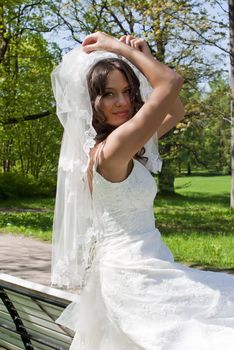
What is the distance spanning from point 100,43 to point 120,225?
86cm

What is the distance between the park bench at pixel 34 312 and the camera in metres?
2.87

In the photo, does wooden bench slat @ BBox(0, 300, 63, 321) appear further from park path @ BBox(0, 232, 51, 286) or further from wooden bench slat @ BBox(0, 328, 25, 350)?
park path @ BBox(0, 232, 51, 286)

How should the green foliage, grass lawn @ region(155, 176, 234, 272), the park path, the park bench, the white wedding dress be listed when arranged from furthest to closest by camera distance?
1. the green foliage
2. grass lawn @ region(155, 176, 234, 272)
3. the park path
4. the park bench
5. the white wedding dress

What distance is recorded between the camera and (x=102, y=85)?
2.52m

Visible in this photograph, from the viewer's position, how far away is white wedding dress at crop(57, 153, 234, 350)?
2219mm

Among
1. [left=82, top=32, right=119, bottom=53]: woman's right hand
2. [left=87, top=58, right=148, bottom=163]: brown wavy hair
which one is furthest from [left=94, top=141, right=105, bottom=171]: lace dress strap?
[left=82, top=32, right=119, bottom=53]: woman's right hand

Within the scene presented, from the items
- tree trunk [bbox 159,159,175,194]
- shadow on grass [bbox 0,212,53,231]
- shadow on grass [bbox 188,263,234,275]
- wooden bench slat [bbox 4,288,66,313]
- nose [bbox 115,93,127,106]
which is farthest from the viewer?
tree trunk [bbox 159,159,175,194]

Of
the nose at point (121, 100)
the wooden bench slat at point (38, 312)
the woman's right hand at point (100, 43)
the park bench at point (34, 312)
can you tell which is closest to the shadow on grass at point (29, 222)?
the park bench at point (34, 312)

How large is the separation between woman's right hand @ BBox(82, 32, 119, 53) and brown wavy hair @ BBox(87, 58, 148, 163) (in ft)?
0.20

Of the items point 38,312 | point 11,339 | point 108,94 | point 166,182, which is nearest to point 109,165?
point 108,94

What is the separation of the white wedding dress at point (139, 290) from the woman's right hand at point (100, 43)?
0.57 metres

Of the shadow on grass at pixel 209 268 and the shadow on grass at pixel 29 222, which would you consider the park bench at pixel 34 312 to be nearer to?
the shadow on grass at pixel 209 268

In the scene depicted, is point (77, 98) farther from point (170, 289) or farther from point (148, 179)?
point (170, 289)

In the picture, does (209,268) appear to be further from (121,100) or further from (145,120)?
(145,120)
